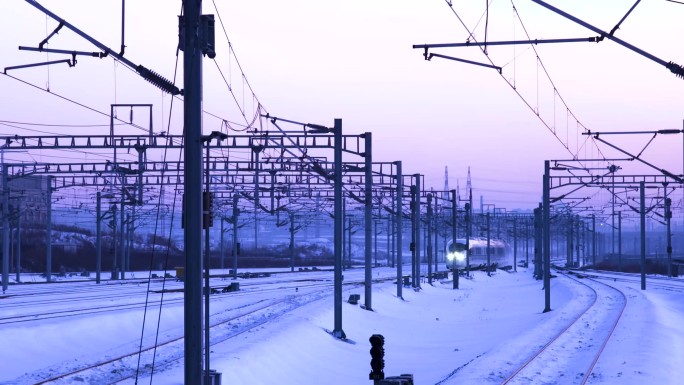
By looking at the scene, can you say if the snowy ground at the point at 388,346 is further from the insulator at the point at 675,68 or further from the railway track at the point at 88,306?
the insulator at the point at 675,68

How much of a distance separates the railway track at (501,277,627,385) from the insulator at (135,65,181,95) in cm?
888

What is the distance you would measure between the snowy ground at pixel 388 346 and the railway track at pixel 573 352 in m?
0.07

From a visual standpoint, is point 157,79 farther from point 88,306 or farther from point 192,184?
point 88,306

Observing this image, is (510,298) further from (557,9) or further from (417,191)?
(557,9)

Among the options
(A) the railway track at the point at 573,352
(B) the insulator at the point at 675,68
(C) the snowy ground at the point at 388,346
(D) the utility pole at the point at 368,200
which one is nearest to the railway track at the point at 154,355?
(C) the snowy ground at the point at 388,346

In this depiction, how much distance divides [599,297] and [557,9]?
36.9m

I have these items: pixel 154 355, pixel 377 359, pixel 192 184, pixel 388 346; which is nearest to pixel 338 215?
pixel 388 346

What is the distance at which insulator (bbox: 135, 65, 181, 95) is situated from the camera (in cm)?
1363

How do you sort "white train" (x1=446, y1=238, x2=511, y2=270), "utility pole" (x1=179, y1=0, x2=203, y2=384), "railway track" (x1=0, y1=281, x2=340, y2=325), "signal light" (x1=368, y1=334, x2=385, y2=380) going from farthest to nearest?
"white train" (x1=446, y1=238, x2=511, y2=270)
"railway track" (x1=0, y1=281, x2=340, y2=325)
"signal light" (x1=368, y1=334, x2=385, y2=380)
"utility pole" (x1=179, y1=0, x2=203, y2=384)

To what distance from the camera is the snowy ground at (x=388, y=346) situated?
20.1 meters

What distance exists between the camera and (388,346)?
27594 mm

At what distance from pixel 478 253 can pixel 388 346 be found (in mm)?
65288

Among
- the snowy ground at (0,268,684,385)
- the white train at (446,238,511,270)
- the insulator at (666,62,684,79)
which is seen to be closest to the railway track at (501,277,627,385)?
the snowy ground at (0,268,684,385)

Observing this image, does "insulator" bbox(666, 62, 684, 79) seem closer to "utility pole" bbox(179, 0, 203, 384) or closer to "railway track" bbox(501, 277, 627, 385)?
"railway track" bbox(501, 277, 627, 385)
